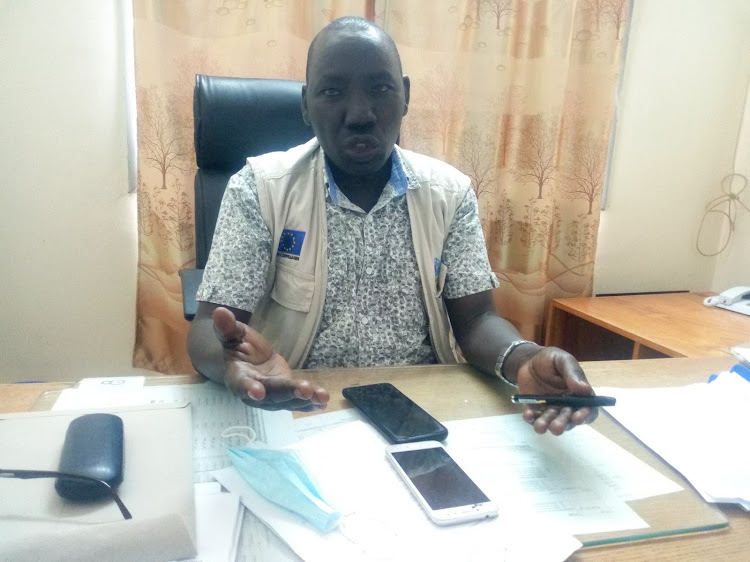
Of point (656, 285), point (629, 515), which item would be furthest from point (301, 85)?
point (656, 285)

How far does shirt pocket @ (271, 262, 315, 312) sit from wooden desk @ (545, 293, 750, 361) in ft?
2.90

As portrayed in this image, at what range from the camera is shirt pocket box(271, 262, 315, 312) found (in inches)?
37.9

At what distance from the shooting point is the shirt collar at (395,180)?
3.26 feet

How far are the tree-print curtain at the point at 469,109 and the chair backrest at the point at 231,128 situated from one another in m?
0.40

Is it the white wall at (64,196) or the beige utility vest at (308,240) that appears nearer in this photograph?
the beige utility vest at (308,240)

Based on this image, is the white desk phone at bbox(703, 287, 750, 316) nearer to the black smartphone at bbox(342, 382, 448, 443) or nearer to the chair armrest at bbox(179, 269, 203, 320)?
the black smartphone at bbox(342, 382, 448, 443)

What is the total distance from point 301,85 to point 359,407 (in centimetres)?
75

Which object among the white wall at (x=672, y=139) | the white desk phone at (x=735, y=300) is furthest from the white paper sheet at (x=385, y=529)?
the white wall at (x=672, y=139)

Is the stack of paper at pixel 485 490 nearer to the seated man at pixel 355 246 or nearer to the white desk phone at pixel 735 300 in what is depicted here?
the seated man at pixel 355 246

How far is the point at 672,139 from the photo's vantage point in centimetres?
195

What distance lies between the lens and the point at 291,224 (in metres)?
0.97

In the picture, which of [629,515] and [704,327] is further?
[704,327]

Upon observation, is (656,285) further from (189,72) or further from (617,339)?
(189,72)

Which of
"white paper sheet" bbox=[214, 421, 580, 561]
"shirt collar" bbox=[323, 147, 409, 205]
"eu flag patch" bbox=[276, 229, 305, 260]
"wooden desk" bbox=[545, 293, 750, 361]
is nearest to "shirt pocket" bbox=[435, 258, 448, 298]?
"shirt collar" bbox=[323, 147, 409, 205]
